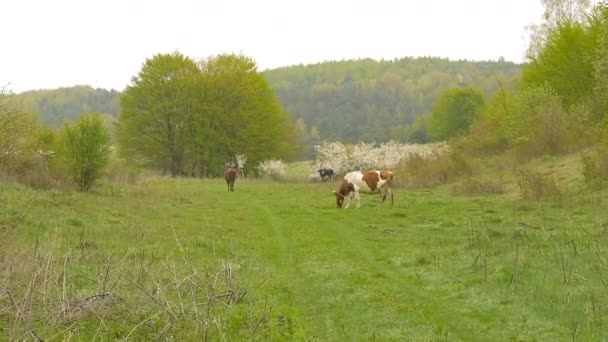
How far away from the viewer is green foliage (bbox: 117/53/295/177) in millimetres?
61281

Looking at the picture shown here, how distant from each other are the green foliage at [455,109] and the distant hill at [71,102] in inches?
2852

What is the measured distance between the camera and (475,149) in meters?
50.2

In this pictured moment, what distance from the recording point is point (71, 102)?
471ft

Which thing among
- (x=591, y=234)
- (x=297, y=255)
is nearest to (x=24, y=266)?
(x=297, y=255)

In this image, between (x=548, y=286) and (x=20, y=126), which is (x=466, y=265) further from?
(x=20, y=126)

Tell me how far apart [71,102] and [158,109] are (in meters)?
92.4

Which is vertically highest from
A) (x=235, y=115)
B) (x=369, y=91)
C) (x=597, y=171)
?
(x=369, y=91)

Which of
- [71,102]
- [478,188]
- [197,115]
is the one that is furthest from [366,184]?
[71,102]

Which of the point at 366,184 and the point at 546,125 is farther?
A: the point at 546,125

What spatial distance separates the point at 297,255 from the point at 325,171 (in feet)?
147

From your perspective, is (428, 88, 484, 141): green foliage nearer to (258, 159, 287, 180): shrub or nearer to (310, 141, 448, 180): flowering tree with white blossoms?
(310, 141, 448, 180): flowering tree with white blossoms

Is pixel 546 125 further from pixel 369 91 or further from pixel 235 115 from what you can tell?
pixel 369 91

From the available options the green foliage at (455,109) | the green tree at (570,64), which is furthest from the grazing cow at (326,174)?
the green foliage at (455,109)

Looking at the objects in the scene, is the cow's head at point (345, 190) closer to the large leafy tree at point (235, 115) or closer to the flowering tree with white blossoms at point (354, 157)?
the large leafy tree at point (235, 115)
